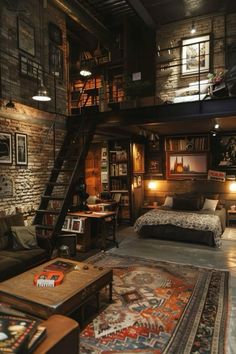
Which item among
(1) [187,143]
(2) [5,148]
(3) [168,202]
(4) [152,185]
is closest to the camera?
(2) [5,148]

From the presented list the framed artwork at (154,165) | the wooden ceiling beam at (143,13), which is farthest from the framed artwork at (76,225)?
the wooden ceiling beam at (143,13)

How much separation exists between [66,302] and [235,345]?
4.92 feet

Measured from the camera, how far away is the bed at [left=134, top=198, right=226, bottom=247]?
5.34 metres

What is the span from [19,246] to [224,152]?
18.7 ft

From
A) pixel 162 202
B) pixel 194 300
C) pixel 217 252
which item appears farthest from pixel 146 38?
pixel 194 300

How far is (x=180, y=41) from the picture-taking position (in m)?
7.13

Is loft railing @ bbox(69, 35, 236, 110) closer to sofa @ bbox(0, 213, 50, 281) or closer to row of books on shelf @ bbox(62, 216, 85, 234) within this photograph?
row of books on shelf @ bbox(62, 216, 85, 234)

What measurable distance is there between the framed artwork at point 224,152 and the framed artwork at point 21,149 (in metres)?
4.96

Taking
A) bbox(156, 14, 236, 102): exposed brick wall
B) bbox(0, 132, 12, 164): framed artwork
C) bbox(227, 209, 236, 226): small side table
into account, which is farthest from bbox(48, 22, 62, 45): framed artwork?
bbox(227, 209, 236, 226): small side table

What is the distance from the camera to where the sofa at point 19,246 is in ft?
11.3

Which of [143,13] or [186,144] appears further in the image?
[186,144]

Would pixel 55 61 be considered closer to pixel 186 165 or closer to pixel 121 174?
pixel 121 174

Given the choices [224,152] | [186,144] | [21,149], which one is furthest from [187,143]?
[21,149]

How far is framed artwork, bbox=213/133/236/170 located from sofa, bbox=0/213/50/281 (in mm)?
5228
